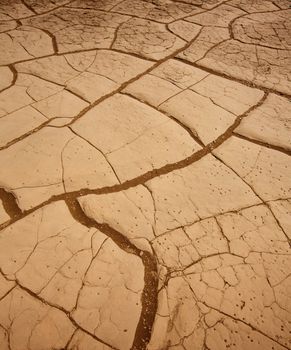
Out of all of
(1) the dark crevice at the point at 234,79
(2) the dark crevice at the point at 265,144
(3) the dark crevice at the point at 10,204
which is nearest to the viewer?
(3) the dark crevice at the point at 10,204

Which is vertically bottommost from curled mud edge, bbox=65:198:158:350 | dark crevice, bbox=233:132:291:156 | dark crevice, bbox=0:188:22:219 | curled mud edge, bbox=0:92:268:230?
curled mud edge, bbox=65:198:158:350

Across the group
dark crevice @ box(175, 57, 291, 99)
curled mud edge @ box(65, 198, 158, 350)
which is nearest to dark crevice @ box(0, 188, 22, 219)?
curled mud edge @ box(65, 198, 158, 350)

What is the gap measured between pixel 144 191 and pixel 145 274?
442mm

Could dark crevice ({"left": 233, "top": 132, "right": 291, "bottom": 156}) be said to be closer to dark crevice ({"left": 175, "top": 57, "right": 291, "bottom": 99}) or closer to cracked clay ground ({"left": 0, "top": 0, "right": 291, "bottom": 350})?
cracked clay ground ({"left": 0, "top": 0, "right": 291, "bottom": 350})

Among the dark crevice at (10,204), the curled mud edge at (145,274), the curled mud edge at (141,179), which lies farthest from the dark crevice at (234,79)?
the dark crevice at (10,204)

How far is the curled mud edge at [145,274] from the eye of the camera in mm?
1094

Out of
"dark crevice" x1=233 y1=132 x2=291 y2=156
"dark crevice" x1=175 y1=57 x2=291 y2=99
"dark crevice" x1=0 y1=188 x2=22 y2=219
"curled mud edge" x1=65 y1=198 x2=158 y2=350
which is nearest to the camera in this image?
"curled mud edge" x1=65 y1=198 x2=158 y2=350

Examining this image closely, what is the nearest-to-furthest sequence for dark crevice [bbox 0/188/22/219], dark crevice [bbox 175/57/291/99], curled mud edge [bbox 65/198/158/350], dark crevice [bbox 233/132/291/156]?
curled mud edge [bbox 65/198/158/350] < dark crevice [bbox 0/188/22/219] < dark crevice [bbox 233/132/291/156] < dark crevice [bbox 175/57/291/99]

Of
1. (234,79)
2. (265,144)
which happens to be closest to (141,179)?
(265,144)

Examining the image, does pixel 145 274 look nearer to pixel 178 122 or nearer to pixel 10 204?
pixel 10 204

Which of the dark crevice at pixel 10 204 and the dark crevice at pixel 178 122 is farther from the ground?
the dark crevice at pixel 178 122

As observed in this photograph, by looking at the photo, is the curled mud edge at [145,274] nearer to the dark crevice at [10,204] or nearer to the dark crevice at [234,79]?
the dark crevice at [10,204]

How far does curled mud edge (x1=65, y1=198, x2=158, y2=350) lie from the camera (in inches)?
43.1

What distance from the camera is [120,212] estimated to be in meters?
1.43
